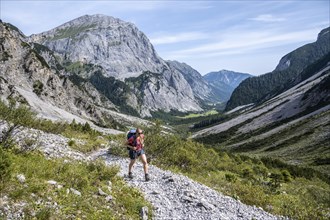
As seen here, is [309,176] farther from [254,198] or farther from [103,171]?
[103,171]

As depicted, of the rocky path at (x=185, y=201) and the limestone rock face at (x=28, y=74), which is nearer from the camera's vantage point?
the rocky path at (x=185, y=201)

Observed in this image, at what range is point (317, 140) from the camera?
85.1 m

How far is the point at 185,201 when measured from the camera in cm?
1490

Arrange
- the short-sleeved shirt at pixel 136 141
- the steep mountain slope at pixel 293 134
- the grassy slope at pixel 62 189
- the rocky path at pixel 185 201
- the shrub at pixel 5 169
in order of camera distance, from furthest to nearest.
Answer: the steep mountain slope at pixel 293 134 < the short-sleeved shirt at pixel 136 141 < the rocky path at pixel 185 201 < the shrub at pixel 5 169 < the grassy slope at pixel 62 189

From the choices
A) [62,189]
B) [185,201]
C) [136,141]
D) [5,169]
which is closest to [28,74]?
[136,141]

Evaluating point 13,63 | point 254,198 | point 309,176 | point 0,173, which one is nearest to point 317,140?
point 309,176

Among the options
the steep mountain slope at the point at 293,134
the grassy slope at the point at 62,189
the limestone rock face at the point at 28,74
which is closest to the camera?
the grassy slope at the point at 62,189

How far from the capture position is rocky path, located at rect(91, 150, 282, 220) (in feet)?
45.2

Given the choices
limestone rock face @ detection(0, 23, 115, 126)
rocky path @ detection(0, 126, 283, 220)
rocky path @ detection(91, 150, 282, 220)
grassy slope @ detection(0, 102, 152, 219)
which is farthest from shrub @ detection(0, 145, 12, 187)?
limestone rock face @ detection(0, 23, 115, 126)

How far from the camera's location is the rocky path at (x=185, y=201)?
13789 millimetres

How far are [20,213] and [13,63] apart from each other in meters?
128

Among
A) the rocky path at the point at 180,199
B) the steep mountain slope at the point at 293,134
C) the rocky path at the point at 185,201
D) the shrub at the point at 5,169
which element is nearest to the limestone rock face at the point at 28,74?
the steep mountain slope at the point at 293,134

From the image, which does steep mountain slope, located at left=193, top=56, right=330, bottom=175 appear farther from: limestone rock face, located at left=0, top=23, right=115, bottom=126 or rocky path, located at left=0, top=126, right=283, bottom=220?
limestone rock face, located at left=0, top=23, right=115, bottom=126

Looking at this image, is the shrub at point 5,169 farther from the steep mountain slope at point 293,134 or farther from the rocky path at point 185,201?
the steep mountain slope at point 293,134
